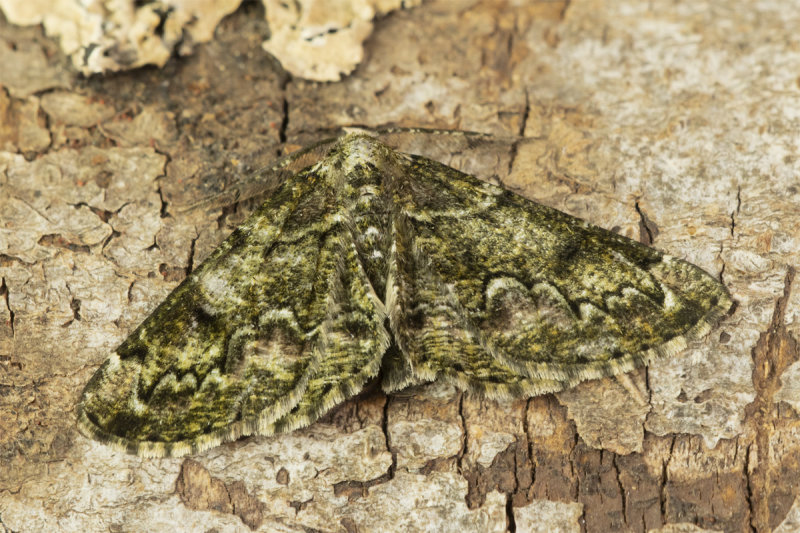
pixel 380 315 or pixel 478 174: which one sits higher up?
pixel 478 174

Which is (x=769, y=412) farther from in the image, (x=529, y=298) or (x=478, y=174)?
(x=478, y=174)

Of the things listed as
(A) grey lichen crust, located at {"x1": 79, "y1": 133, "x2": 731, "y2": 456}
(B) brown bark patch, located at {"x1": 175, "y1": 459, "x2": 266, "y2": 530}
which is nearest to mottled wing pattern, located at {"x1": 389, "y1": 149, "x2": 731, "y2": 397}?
(A) grey lichen crust, located at {"x1": 79, "y1": 133, "x2": 731, "y2": 456}

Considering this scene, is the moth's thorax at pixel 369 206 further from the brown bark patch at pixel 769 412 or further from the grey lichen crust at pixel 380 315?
the brown bark patch at pixel 769 412

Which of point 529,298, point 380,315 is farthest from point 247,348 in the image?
point 529,298

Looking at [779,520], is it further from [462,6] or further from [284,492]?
[462,6]

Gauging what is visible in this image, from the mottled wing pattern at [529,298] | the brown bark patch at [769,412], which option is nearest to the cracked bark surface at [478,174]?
the brown bark patch at [769,412]
